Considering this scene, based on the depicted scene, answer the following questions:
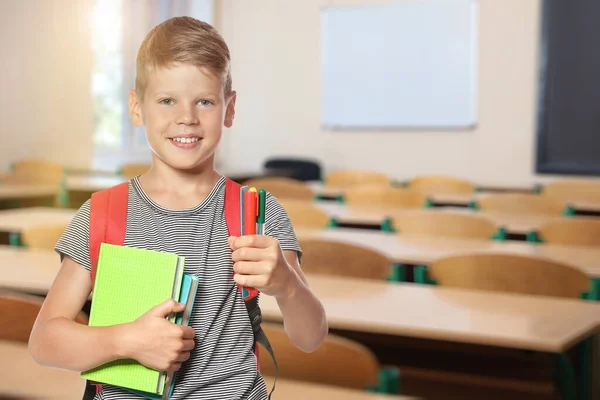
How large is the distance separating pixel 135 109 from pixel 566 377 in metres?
1.96

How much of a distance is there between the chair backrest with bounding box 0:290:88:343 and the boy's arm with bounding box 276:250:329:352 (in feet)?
3.10

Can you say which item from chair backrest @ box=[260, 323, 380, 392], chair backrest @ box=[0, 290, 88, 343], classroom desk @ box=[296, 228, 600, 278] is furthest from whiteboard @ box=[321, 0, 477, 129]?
chair backrest @ box=[0, 290, 88, 343]

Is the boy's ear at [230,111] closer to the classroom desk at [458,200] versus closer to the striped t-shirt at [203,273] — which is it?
the striped t-shirt at [203,273]

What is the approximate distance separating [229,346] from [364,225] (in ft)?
13.0

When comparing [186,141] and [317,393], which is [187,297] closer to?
[186,141]

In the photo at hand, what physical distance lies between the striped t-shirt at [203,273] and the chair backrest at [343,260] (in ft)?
6.81

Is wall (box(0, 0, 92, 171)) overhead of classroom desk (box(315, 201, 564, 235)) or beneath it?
overhead

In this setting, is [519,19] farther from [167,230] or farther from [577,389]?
[167,230]

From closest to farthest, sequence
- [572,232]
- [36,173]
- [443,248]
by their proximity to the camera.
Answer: [443,248] < [572,232] < [36,173]

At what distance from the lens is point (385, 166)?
29.2 ft

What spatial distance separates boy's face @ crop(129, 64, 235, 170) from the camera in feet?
2.58

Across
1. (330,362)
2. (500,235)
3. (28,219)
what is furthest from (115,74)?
(330,362)

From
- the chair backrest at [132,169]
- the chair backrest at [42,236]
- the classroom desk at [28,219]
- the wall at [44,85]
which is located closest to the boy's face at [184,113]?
the chair backrest at [42,236]

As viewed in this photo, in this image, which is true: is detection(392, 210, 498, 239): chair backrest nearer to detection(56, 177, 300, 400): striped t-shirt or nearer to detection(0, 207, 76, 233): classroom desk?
detection(0, 207, 76, 233): classroom desk
